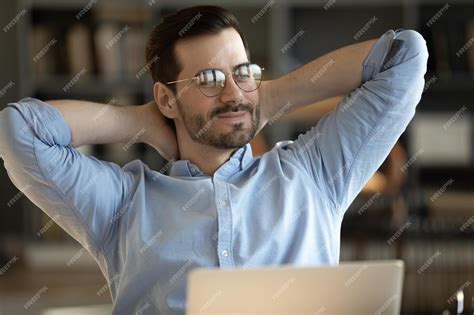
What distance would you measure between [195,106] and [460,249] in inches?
143

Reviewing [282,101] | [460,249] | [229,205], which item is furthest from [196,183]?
[460,249]

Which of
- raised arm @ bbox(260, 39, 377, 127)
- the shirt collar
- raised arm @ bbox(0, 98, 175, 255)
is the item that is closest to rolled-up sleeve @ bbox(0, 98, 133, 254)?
raised arm @ bbox(0, 98, 175, 255)

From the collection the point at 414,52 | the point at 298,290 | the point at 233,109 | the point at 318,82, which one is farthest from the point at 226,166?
the point at 298,290

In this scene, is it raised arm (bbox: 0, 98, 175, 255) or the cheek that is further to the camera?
the cheek

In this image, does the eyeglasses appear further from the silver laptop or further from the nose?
the silver laptop

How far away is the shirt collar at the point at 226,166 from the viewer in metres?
1.95

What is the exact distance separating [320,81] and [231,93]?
0.65 ft

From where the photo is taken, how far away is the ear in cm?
198

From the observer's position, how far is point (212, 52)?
1912 mm

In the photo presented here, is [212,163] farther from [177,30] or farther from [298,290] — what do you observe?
[298,290]

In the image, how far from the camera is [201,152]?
1972mm

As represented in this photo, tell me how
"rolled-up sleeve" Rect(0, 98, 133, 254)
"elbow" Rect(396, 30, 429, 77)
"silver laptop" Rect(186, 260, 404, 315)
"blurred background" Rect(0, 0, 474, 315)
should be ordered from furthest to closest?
"blurred background" Rect(0, 0, 474, 315), "elbow" Rect(396, 30, 429, 77), "rolled-up sleeve" Rect(0, 98, 133, 254), "silver laptop" Rect(186, 260, 404, 315)

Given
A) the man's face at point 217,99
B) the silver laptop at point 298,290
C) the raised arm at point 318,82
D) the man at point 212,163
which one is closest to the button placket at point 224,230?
the man at point 212,163

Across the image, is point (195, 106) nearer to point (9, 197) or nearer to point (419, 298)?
point (419, 298)
